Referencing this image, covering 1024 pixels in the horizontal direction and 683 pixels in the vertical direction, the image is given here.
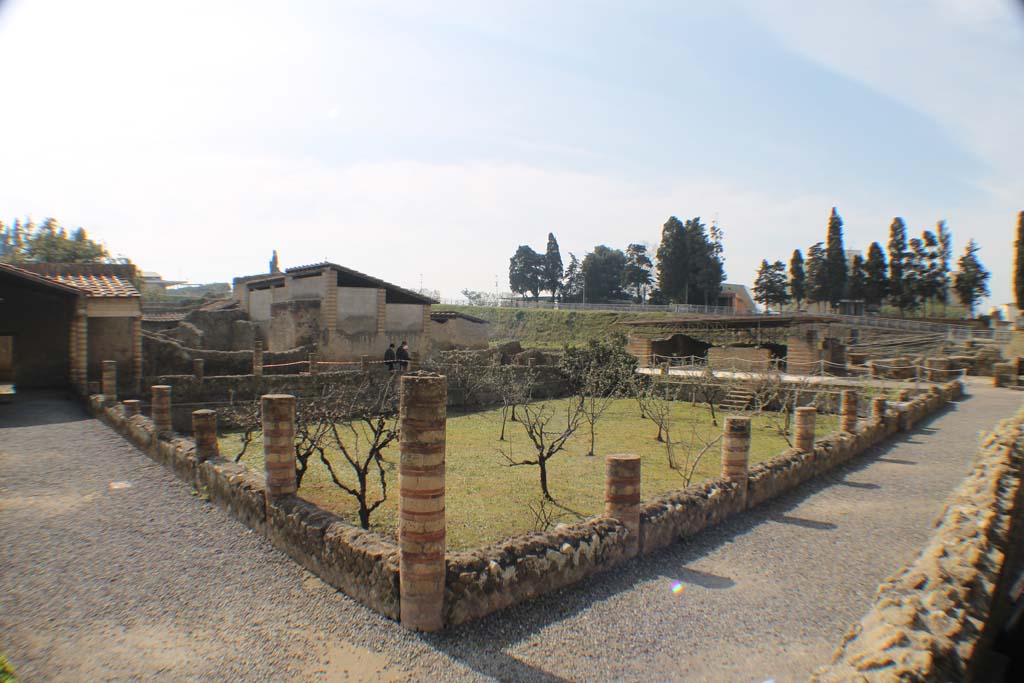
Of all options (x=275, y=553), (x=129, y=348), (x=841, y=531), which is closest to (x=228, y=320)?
(x=129, y=348)

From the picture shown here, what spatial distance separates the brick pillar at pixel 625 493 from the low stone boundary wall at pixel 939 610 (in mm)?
2184

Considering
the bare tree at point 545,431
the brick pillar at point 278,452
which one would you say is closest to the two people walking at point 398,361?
the bare tree at point 545,431

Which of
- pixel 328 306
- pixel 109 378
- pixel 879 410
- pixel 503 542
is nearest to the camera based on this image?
pixel 503 542

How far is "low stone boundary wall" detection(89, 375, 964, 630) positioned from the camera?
4.74 meters

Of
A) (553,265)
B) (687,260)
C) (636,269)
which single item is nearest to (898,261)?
(687,260)

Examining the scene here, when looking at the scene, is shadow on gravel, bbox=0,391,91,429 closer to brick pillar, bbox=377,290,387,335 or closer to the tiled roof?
the tiled roof

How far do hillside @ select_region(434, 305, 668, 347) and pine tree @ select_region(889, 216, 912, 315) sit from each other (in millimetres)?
17388

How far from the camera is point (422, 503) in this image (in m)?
4.58

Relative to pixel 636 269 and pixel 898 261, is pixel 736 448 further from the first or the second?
pixel 636 269

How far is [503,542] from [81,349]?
15.2m

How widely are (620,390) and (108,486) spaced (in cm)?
1934

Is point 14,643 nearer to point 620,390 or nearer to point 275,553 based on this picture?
point 275,553

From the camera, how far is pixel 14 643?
4238 mm

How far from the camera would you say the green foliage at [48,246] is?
3494 centimetres
